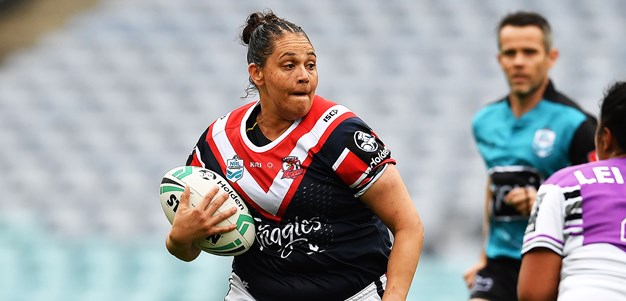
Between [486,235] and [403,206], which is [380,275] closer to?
[403,206]

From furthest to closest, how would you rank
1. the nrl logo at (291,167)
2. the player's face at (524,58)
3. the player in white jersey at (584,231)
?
the player's face at (524,58), the nrl logo at (291,167), the player in white jersey at (584,231)

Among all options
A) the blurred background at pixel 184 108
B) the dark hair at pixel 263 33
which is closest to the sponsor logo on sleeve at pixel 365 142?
the dark hair at pixel 263 33

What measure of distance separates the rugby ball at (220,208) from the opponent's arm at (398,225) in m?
0.48

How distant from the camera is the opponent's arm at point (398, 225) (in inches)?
141

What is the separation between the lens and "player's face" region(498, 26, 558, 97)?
5.30 meters

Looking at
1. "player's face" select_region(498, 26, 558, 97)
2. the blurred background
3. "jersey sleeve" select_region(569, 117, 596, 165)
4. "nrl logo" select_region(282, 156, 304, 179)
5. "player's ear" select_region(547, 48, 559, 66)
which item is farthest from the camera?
the blurred background

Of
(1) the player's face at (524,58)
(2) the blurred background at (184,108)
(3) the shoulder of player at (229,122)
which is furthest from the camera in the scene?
(2) the blurred background at (184,108)

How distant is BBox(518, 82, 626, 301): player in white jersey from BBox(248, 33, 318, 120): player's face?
3.00 feet

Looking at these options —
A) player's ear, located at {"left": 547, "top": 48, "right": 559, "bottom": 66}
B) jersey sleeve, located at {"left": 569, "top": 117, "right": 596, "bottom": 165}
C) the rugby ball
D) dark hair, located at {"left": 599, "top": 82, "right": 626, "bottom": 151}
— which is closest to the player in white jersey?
dark hair, located at {"left": 599, "top": 82, "right": 626, "bottom": 151}

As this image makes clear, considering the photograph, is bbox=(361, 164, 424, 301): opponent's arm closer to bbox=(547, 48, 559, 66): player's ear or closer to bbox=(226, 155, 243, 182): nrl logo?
bbox=(226, 155, 243, 182): nrl logo

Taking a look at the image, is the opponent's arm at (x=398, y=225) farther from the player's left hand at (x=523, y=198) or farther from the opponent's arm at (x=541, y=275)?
the player's left hand at (x=523, y=198)

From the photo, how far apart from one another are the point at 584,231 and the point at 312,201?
98 centimetres

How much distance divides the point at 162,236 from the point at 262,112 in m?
6.80

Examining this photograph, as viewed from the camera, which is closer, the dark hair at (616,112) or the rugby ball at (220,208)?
the dark hair at (616,112)
